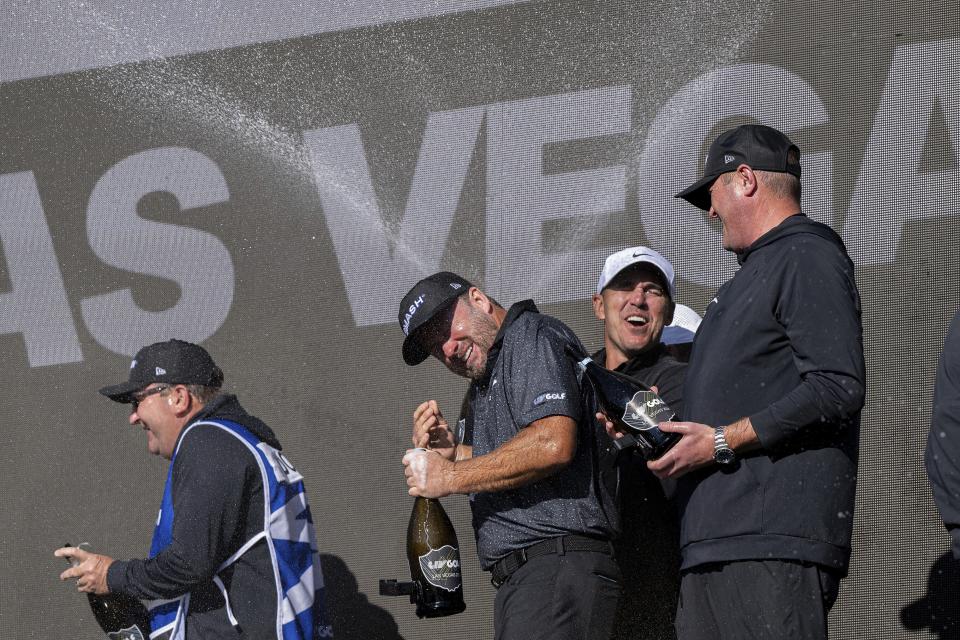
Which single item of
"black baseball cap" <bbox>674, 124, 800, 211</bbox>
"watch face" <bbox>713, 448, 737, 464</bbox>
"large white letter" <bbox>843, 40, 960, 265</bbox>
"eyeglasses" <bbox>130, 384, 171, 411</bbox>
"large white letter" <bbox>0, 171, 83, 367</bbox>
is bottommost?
"watch face" <bbox>713, 448, 737, 464</bbox>

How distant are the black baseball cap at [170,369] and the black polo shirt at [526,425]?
1.06 meters

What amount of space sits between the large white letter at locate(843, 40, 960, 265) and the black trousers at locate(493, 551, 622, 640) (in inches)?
68.7

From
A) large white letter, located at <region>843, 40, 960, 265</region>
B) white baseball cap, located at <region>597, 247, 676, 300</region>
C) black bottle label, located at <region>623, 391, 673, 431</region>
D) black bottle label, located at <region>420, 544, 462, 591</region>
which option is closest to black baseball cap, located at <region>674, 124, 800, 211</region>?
black bottle label, located at <region>623, 391, 673, 431</region>

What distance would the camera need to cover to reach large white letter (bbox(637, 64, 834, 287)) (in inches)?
168

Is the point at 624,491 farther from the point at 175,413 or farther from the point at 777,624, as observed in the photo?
the point at 175,413

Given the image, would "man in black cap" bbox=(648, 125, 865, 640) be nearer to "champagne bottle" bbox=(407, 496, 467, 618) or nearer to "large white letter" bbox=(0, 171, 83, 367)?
"champagne bottle" bbox=(407, 496, 467, 618)

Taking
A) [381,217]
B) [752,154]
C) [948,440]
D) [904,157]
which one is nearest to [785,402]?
[948,440]

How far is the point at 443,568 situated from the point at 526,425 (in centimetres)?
62

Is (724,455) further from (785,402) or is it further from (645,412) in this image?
(645,412)

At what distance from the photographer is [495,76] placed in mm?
4680

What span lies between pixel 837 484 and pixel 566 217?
2.11 meters

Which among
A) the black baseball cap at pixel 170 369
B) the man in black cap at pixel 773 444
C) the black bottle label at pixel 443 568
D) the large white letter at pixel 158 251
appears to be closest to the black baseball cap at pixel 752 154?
the man in black cap at pixel 773 444

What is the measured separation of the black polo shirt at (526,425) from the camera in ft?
9.89

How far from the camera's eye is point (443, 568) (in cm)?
342
